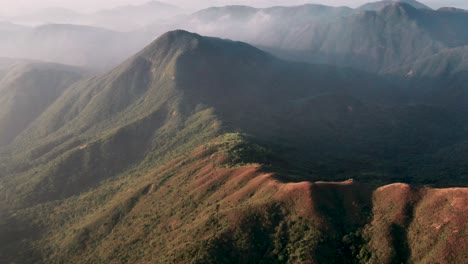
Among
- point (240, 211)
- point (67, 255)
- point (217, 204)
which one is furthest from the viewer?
point (67, 255)

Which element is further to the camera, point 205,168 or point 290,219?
point 205,168

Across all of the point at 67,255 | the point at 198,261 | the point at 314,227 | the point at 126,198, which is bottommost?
the point at 67,255

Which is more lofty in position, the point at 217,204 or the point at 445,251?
the point at 445,251

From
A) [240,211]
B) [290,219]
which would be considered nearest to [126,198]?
[240,211]

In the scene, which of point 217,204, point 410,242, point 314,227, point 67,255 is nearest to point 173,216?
point 217,204

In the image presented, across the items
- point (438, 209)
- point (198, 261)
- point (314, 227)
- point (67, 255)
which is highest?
point (438, 209)

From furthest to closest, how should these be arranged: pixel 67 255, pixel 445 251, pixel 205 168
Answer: pixel 205 168 < pixel 67 255 < pixel 445 251

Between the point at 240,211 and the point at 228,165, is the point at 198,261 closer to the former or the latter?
the point at 240,211

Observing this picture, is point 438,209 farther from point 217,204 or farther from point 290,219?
point 217,204

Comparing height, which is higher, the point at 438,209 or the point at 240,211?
the point at 438,209
